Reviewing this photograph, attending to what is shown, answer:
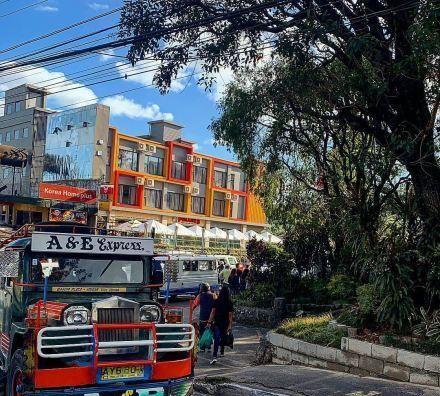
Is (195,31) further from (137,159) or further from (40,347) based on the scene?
(137,159)

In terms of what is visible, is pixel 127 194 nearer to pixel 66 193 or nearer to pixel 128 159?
pixel 128 159

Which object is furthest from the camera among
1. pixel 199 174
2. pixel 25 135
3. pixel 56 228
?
pixel 199 174

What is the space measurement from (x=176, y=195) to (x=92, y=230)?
44.4 meters

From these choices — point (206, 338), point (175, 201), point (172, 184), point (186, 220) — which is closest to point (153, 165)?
point (172, 184)

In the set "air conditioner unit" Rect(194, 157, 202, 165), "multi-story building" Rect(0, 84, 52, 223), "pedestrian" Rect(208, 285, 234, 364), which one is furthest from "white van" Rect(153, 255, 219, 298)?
"air conditioner unit" Rect(194, 157, 202, 165)

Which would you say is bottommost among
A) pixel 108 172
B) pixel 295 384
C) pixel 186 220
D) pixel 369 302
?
pixel 295 384

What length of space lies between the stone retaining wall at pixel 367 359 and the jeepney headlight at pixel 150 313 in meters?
3.62

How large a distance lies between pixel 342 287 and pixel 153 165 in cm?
3717

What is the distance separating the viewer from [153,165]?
50.7 metres

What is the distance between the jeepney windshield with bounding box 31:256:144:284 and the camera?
795 centimetres

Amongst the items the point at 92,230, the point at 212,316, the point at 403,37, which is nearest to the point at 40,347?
the point at 92,230

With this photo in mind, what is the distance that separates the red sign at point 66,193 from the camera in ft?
104

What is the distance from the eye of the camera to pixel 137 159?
48.5m

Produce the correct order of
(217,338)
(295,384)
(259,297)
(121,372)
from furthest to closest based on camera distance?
(259,297) → (217,338) → (295,384) → (121,372)
